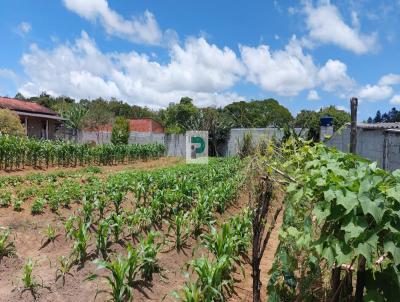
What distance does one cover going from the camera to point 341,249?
2.67 m

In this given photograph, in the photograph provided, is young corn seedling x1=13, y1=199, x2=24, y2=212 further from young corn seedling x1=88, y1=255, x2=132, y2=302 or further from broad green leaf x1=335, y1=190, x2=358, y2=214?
broad green leaf x1=335, y1=190, x2=358, y2=214

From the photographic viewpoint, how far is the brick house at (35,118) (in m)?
30.3

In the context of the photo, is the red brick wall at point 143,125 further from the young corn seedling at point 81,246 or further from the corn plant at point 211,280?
the corn plant at point 211,280

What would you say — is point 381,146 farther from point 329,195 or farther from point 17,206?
point 329,195

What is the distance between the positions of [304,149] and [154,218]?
3.36 meters

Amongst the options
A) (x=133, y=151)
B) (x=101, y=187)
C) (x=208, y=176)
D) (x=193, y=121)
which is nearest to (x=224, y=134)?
(x=193, y=121)

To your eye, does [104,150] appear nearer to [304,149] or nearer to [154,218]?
[154,218]

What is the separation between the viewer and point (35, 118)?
32375 millimetres

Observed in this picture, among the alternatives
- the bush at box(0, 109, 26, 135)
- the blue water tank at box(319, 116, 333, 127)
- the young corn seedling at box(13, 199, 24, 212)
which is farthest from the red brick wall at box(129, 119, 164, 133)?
the young corn seedling at box(13, 199, 24, 212)

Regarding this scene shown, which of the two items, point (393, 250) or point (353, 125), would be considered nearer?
point (393, 250)

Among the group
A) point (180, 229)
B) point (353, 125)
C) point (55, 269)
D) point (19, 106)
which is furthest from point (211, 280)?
point (19, 106)

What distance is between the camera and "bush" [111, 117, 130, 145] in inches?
1176

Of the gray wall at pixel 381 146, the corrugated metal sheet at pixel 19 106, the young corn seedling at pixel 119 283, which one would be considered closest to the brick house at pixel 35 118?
the corrugated metal sheet at pixel 19 106

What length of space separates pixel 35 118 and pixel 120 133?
7729mm
